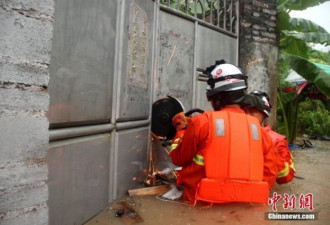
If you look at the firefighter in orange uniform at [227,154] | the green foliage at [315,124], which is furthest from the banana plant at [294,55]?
the firefighter in orange uniform at [227,154]

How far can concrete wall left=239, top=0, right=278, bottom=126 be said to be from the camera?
6254mm

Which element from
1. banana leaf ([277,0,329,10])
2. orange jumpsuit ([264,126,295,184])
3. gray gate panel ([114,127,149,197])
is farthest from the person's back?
banana leaf ([277,0,329,10])

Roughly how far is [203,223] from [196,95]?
115 inches

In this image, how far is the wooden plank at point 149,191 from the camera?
328 centimetres

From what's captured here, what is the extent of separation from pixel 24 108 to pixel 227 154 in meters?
1.81

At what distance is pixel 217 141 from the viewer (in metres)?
2.74

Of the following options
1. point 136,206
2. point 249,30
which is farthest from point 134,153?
point 249,30

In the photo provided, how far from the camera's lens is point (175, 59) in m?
4.70

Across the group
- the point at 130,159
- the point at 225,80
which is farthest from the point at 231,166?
the point at 130,159

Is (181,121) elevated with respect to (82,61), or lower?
lower

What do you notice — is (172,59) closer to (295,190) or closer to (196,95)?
(196,95)

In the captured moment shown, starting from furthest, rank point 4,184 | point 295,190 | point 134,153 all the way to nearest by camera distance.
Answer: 1. point 295,190
2. point 134,153
3. point 4,184

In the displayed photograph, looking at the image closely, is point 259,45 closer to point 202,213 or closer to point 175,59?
point 175,59

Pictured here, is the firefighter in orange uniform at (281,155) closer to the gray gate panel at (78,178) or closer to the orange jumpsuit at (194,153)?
the orange jumpsuit at (194,153)
